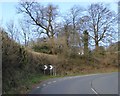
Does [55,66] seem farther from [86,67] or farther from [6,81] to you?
[6,81]

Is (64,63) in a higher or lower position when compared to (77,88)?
higher

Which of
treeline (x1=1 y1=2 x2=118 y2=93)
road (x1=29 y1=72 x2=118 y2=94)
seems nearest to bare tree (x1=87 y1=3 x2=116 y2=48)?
treeline (x1=1 y1=2 x2=118 y2=93)

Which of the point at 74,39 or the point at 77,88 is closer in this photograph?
the point at 77,88

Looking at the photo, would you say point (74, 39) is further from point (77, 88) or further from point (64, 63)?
point (77, 88)

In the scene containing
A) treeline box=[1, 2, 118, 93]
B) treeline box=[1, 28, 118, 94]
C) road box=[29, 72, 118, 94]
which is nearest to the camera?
road box=[29, 72, 118, 94]

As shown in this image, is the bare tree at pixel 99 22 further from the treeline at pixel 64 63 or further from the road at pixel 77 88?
the road at pixel 77 88

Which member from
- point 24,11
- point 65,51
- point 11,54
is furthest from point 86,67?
point 11,54

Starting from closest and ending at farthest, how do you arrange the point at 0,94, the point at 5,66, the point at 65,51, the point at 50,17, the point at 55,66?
the point at 0,94, the point at 5,66, the point at 55,66, the point at 65,51, the point at 50,17

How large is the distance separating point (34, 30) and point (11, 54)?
146ft

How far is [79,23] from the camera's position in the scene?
225 feet

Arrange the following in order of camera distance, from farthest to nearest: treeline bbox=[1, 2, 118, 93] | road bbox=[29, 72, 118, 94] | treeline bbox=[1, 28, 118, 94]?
treeline bbox=[1, 2, 118, 93], treeline bbox=[1, 28, 118, 94], road bbox=[29, 72, 118, 94]

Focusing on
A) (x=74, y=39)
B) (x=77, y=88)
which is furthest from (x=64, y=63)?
(x=77, y=88)

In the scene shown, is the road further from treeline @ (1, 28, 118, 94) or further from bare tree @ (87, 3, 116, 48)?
bare tree @ (87, 3, 116, 48)

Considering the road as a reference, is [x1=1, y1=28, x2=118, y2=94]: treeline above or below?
above
